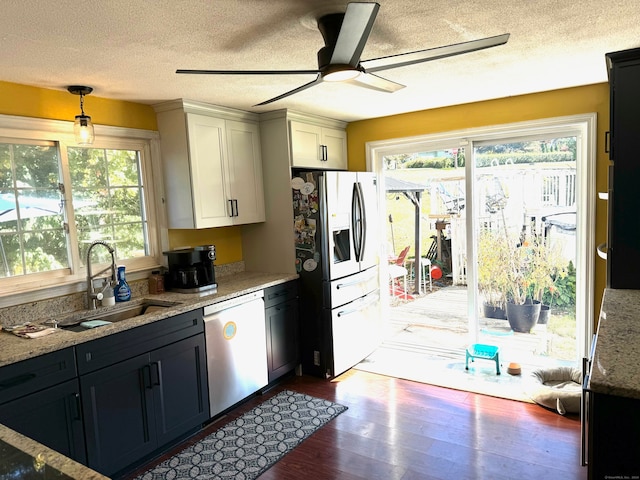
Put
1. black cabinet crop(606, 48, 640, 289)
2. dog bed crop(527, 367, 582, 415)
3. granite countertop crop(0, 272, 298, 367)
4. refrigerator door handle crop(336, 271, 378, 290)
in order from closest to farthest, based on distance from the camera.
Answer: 1. granite countertop crop(0, 272, 298, 367)
2. black cabinet crop(606, 48, 640, 289)
3. dog bed crop(527, 367, 582, 415)
4. refrigerator door handle crop(336, 271, 378, 290)

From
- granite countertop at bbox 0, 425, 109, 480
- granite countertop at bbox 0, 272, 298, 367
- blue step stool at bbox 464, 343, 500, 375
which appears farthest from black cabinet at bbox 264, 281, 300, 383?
granite countertop at bbox 0, 425, 109, 480

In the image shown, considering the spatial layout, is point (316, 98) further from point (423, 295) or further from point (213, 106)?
point (423, 295)

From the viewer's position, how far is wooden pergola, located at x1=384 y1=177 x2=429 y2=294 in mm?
4301

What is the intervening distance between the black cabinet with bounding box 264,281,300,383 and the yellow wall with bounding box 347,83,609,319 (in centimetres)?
154

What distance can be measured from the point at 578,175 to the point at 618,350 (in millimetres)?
2464

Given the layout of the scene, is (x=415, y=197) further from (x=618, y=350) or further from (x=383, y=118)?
(x=618, y=350)

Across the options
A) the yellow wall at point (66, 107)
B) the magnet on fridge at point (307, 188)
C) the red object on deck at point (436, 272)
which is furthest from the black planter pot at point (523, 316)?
the yellow wall at point (66, 107)

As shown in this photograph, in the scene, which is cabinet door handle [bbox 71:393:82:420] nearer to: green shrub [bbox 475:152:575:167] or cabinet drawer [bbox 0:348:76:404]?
cabinet drawer [bbox 0:348:76:404]

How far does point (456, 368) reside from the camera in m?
3.92

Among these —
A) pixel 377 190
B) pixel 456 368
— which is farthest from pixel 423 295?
pixel 377 190

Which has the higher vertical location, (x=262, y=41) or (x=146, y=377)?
(x=262, y=41)

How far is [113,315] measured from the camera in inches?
118

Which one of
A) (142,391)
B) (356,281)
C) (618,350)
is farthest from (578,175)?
(142,391)

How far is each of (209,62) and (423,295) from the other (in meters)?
2.99
